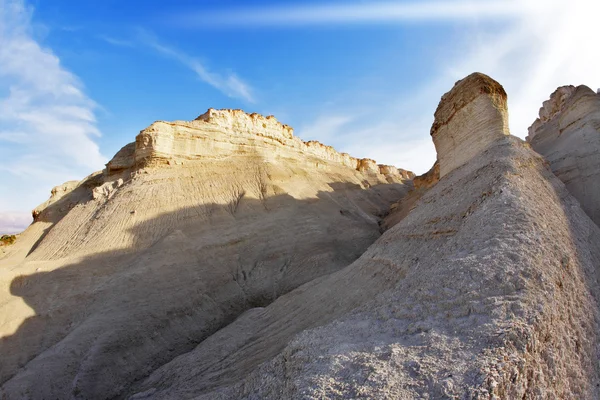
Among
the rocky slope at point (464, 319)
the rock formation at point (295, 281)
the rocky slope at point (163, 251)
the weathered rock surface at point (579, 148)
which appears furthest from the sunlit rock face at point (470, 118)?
the rocky slope at point (163, 251)

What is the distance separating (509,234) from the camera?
4.86m

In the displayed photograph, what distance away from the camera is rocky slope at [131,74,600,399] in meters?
3.22

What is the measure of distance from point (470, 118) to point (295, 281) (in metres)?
8.84

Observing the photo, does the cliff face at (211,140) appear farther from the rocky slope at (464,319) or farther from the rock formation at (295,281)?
the rocky slope at (464,319)

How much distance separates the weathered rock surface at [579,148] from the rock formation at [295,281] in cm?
143

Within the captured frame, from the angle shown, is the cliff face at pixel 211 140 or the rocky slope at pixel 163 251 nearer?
the rocky slope at pixel 163 251

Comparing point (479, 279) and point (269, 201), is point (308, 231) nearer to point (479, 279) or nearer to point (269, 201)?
point (269, 201)

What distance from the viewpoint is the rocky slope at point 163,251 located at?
9594 mm

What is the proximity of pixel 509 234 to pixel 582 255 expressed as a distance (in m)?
1.38

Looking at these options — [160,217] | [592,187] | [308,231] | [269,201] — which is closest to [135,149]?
[160,217]

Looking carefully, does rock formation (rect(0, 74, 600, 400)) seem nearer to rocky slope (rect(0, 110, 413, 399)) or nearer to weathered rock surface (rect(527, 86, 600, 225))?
rocky slope (rect(0, 110, 413, 399))

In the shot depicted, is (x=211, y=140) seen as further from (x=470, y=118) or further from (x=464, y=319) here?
(x=464, y=319)

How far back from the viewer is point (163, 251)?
46.0 ft

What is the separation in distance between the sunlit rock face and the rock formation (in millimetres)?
67
